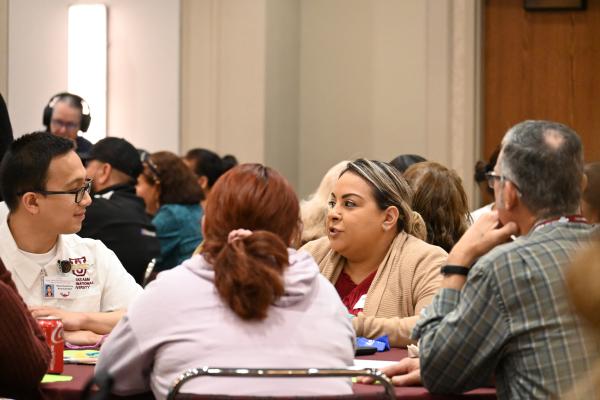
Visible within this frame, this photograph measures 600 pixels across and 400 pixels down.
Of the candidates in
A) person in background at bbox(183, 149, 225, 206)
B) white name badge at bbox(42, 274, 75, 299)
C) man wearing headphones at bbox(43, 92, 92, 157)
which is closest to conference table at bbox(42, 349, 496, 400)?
white name badge at bbox(42, 274, 75, 299)

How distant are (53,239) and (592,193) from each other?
5.96 ft

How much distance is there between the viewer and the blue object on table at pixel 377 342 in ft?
10.2

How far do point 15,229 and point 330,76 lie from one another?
5244mm

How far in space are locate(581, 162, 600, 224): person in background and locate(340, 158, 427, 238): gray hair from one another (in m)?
0.68

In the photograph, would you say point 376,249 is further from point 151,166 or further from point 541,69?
point 541,69

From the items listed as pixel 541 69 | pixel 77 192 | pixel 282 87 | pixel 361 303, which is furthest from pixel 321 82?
pixel 77 192

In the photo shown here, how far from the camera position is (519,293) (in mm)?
2330

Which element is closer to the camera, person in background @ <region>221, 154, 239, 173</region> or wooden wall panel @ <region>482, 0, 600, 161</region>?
person in background @ <region>221, 154, 239, 173</region>

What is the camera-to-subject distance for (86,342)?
10.2 feet

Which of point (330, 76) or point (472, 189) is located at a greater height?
point (330, 76)

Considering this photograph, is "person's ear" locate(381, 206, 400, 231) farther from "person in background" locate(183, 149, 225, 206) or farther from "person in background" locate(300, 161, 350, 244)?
"person in background" locate(183, 149, 225, 206)

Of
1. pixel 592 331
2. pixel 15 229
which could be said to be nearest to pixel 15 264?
pixel 15 229

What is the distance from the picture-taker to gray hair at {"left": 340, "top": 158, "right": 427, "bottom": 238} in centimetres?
373

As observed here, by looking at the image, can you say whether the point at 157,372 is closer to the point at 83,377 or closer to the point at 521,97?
the point at 83,377
